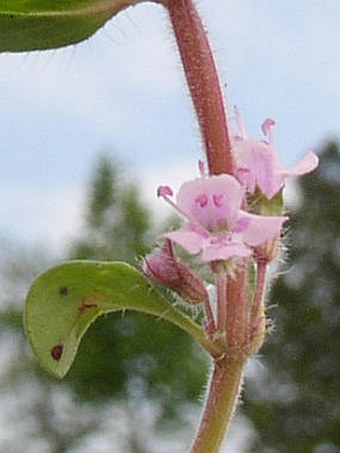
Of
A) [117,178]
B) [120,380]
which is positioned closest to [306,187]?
[117,178]

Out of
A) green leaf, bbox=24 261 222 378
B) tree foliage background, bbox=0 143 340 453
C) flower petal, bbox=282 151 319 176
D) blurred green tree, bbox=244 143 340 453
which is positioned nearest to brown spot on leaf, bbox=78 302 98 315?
green leaf, bbox=24 261 222 378

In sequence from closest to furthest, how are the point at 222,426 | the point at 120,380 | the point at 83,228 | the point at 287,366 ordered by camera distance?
the point at 222,426, the point at 120,380, the point at 83,228, the point at 287,366

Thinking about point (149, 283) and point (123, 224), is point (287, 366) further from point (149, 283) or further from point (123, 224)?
point (149, 283)

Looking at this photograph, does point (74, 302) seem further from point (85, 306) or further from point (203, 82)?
point (203, 82)

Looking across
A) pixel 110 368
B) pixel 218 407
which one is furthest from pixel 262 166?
pixel 110 368

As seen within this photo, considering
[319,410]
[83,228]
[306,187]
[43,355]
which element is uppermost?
[43,355]

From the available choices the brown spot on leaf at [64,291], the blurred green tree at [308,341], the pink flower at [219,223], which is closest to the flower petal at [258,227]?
the pink flower at [219,223]
